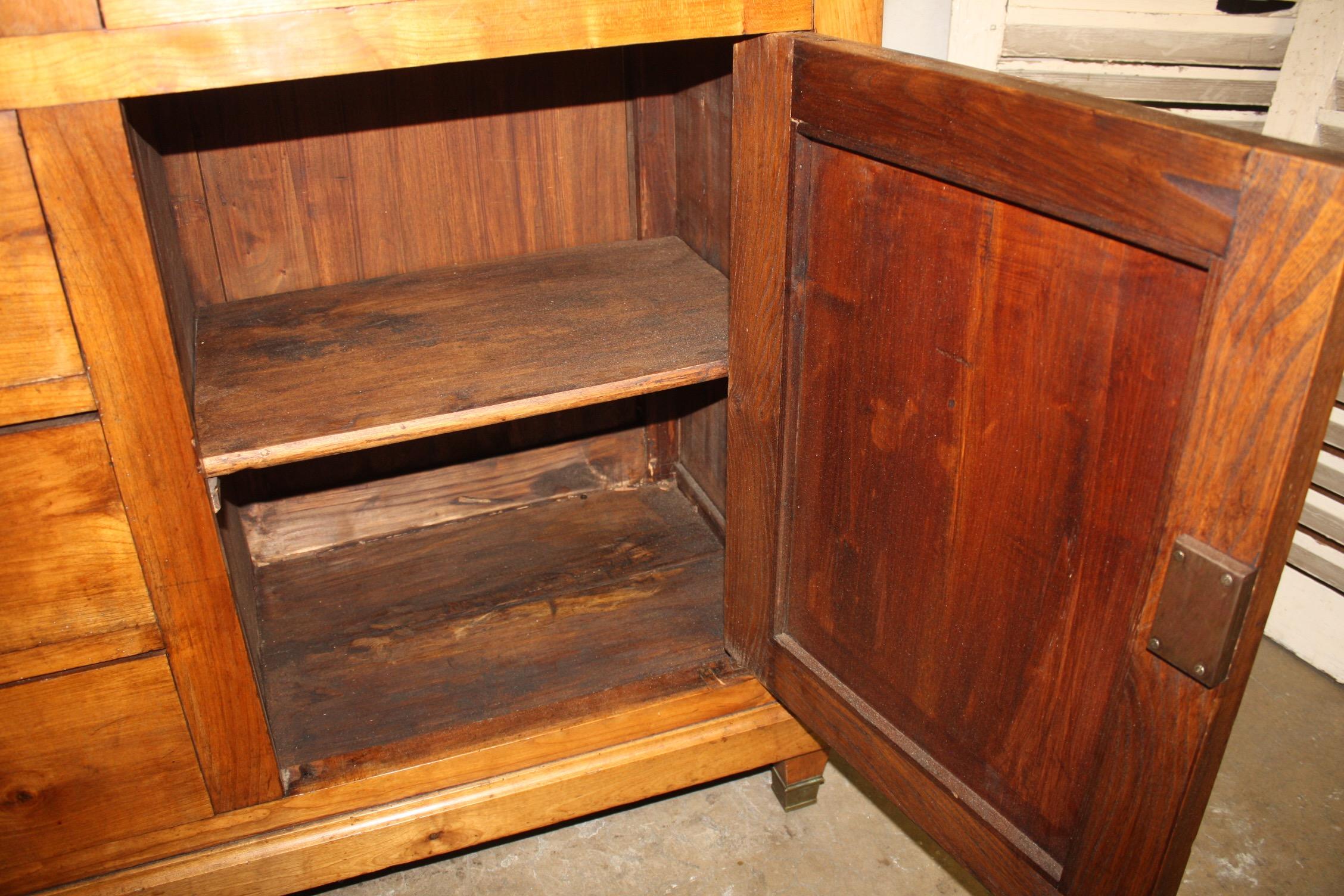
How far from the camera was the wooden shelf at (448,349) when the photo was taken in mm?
1126

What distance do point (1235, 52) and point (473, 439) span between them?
141cm

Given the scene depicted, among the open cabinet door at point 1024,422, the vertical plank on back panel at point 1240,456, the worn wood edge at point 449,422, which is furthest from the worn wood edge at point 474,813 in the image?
the vertical plank on back panel at point 1240,456

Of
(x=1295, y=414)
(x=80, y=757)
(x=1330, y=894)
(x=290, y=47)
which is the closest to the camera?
(x=1295, y=414)

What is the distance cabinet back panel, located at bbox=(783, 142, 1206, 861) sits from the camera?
28.9 inches

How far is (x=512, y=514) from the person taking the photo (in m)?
1.79

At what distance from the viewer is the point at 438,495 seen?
174 cm

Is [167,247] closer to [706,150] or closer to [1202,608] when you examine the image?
[706,150]

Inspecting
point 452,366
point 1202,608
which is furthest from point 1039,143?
point 452,366

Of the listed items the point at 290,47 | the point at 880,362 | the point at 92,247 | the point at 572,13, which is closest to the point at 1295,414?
the point at 880,362

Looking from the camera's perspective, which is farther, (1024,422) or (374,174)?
(374,174)

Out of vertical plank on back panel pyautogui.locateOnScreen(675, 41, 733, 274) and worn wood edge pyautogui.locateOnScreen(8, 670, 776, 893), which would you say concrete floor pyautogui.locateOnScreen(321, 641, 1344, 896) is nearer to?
worn wood edge pyautogui.locateOnScreen(8, 670, 776, 893)

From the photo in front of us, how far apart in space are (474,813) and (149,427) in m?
0.62

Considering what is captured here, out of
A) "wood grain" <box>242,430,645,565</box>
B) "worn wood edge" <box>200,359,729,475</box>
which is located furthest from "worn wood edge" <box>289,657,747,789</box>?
"wood grain" <box>242,430,645,565</box>

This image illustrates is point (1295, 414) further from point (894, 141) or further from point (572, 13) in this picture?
point (572, 13)
